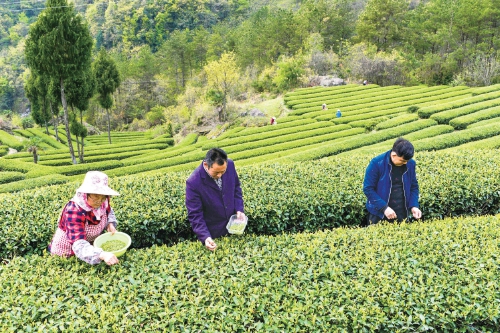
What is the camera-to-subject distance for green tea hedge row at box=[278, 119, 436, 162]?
17422mm

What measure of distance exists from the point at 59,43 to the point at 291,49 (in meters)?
39.6

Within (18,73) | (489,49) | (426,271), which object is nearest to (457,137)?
(426,271)

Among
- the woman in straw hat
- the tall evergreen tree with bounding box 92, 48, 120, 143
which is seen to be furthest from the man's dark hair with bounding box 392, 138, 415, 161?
the tall evergreen tree with bounding box 92, 48, 120, 143

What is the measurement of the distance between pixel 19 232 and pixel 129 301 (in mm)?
3231

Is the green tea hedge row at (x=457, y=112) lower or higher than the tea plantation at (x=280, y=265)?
lower

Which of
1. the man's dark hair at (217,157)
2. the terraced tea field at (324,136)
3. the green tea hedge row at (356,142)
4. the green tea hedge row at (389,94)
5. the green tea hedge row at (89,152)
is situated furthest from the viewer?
the green tea hedge row at (389,94)

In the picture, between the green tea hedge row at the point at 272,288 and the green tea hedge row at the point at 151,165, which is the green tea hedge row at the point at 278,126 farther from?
the green tea hedge row at the point at 272,288

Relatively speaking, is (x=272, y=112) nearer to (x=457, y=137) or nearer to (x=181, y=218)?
(x=457, y=137)

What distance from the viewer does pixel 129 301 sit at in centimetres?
348

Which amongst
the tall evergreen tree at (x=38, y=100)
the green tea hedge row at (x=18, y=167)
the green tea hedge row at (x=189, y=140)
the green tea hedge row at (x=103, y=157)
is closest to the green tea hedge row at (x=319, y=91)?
the green tea hedge row at (x=189, y=140)

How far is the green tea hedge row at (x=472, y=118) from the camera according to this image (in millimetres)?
19266

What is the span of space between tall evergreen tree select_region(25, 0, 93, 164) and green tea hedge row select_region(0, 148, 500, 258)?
16709mm

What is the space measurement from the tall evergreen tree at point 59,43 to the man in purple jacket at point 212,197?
65.0ft

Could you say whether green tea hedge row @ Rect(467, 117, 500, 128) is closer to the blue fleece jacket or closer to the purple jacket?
the blue fleece jacket
